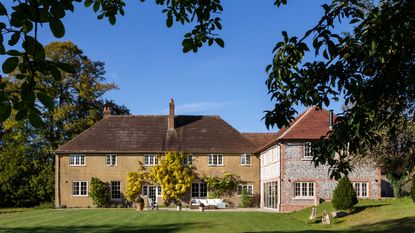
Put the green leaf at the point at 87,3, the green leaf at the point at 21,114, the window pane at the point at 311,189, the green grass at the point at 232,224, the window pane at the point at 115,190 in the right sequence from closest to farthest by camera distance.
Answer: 1. the green leaf at the point at 21,114
2. the green leaf at the point at 87,3
3. the green grass at the point at 232,224
4. the window pane at the point at 311,189
5. the window pane at the point at 115,190

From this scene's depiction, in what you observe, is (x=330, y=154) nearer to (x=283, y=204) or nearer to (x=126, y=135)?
(x=283, y=204)

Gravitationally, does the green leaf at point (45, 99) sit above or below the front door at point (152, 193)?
above

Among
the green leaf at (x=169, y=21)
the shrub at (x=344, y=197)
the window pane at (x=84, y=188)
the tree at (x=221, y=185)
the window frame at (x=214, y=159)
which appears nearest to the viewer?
the green leaf at (x=169, y=21)

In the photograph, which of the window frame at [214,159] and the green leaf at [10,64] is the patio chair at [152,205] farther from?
the green leaf at [10,64]

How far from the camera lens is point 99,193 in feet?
137

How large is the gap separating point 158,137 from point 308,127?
538 inches

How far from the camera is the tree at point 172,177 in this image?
42.1 m

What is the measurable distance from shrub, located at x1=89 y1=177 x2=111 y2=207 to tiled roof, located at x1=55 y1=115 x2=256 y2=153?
2528 millimetres

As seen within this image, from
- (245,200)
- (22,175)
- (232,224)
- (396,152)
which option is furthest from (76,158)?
(396,152)

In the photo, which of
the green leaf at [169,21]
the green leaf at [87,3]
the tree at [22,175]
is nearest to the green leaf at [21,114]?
the green leaf at [169,21]

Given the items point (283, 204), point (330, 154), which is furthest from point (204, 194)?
point (330, 154)

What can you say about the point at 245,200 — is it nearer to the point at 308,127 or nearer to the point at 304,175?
the point at 304,175

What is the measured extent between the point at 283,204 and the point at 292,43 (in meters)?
28.5

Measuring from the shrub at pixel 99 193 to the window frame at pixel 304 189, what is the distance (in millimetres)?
15029
